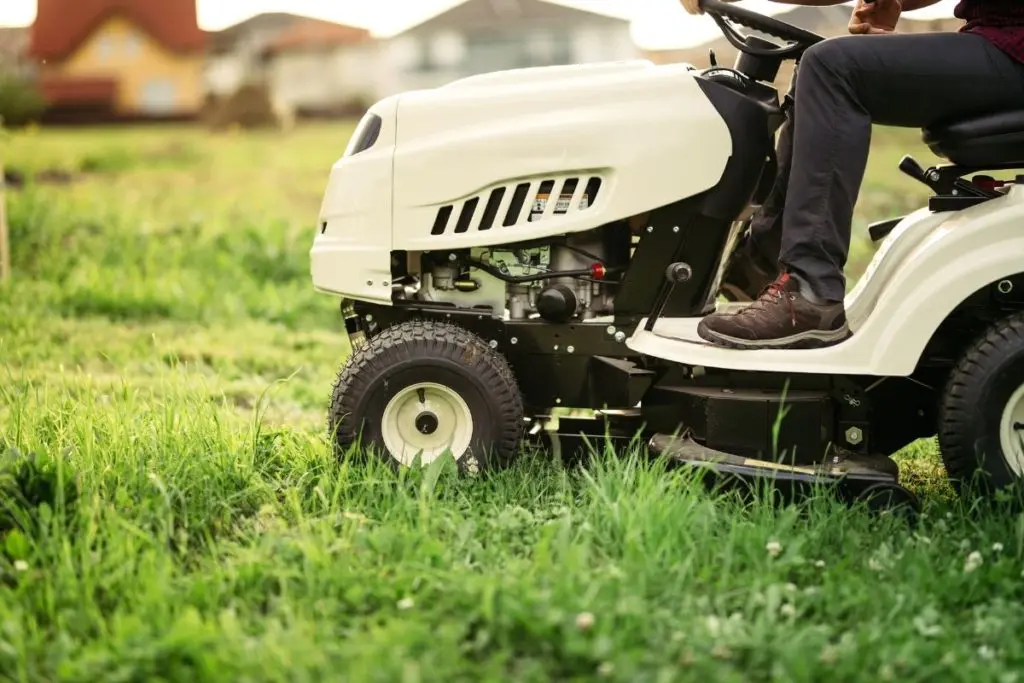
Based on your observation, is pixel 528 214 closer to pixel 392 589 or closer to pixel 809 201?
pixel 809 201

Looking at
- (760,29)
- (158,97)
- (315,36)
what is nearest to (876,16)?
(760,29)

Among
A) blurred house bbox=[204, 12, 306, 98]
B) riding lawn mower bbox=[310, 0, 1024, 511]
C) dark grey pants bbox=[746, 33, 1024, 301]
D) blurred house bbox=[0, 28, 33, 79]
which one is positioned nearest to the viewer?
dark grey pants bbox=[746, 33, 1024, 301]

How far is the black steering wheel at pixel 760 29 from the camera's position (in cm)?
295

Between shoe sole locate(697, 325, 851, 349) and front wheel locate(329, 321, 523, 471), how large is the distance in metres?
0.53

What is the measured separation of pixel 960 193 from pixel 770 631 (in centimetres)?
130

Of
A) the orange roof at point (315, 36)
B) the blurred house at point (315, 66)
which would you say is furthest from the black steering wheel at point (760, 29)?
the orange roof at point (315, 36)

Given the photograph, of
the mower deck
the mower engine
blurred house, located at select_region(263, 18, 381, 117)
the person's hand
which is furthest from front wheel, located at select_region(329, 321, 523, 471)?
blurred house, located at select_region(263, 18, 381, 117)

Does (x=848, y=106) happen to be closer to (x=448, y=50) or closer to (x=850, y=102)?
(x=850, y=102)

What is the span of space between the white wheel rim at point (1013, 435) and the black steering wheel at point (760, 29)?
995 mm

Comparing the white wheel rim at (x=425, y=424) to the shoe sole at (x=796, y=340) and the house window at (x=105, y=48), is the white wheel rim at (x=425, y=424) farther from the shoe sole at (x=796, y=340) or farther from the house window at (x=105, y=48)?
the house window at (x=105, y=48)

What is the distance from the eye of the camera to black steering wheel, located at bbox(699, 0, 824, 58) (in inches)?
116

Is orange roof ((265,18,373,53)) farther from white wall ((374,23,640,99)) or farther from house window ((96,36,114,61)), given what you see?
house window ((96,36,114,61))

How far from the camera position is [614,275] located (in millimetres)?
3088

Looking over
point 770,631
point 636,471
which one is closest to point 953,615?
point 770,631
